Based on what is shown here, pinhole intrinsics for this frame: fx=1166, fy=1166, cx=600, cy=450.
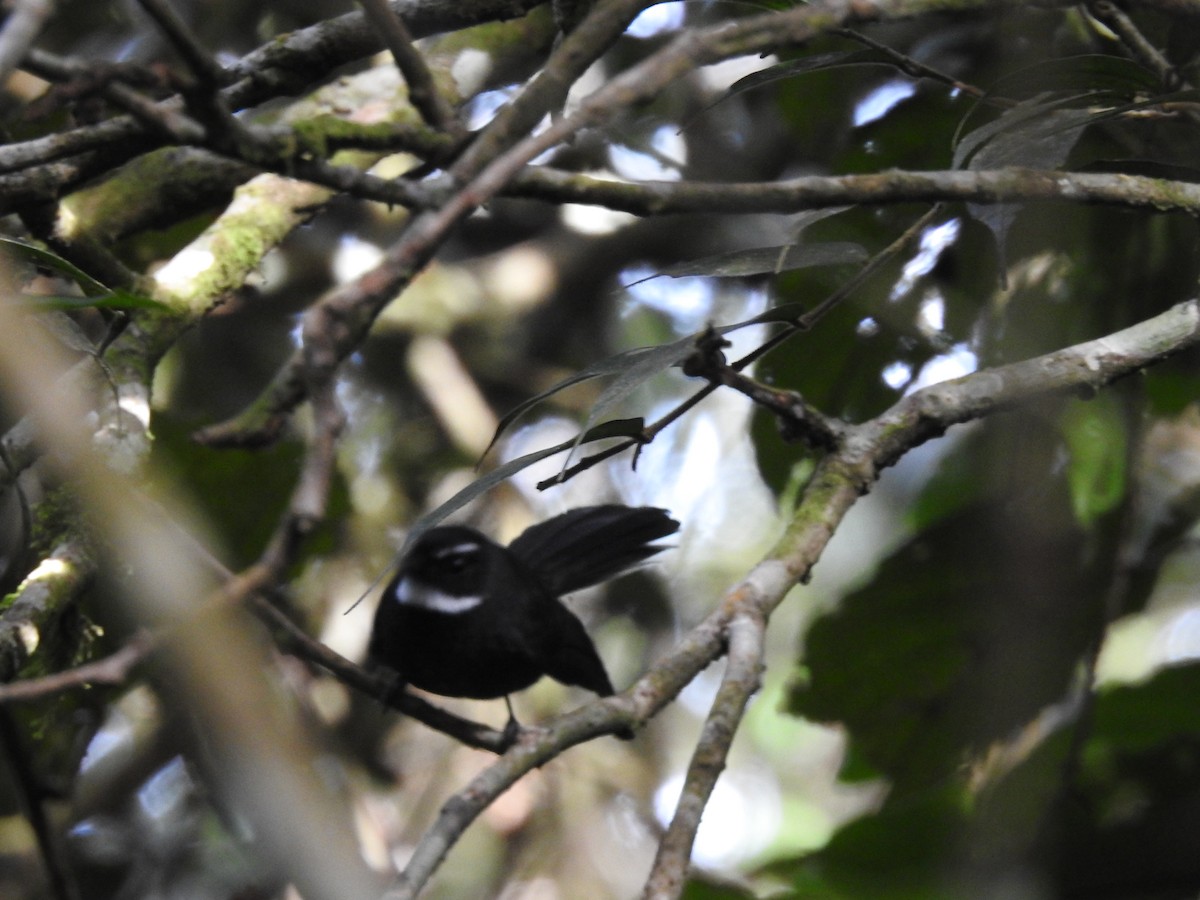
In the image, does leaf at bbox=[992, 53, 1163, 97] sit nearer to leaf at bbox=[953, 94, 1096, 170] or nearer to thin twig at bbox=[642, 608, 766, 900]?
leaf at bbox=[953, 94, 1096, 170]

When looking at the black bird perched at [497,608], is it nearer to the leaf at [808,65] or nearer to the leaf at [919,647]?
the leaf at [919,647]

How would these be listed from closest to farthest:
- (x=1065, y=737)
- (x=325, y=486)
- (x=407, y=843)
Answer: (x=325, y=486), (x=1065, y=737), (x=407, y=843)

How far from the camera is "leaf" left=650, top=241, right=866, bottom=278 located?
1.74 m

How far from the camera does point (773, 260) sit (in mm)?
1805

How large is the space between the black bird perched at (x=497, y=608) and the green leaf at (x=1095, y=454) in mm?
1245

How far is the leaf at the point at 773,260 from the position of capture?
174 centimetres

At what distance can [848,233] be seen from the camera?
281 centimetres

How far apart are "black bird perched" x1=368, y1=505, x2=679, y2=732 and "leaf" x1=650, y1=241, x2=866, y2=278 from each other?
5.07 feet

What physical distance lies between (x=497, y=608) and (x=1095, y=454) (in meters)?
1.61

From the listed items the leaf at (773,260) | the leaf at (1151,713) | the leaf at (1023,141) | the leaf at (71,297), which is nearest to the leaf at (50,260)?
the leaf at (71,297)

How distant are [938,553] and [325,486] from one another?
2121mm

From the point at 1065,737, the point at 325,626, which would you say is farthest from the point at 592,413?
the point at 325,626

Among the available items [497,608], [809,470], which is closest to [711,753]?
[809,470]

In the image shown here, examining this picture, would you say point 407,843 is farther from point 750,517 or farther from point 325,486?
point 325,486
